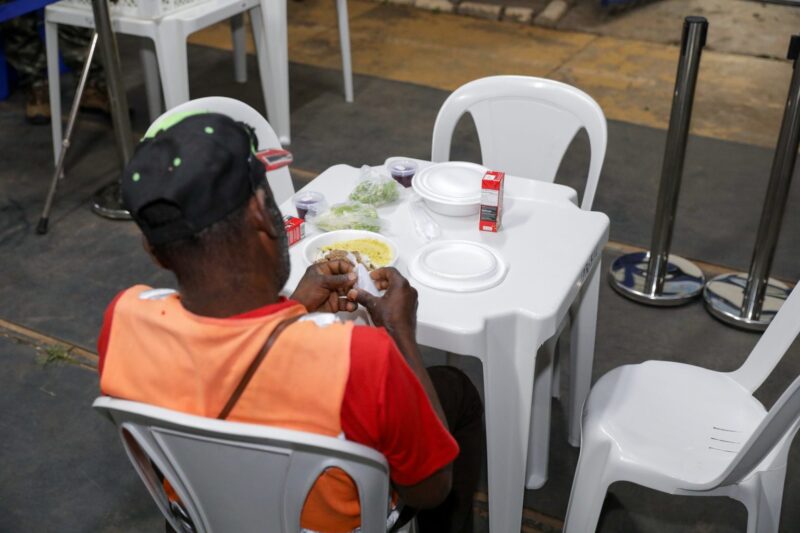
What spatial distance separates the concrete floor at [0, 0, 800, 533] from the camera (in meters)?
2.32

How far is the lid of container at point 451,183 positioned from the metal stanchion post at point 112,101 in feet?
5.39

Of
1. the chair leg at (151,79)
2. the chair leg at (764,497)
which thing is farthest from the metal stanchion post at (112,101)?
the chair leg at (764,497)

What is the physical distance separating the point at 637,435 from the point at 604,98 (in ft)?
11.3

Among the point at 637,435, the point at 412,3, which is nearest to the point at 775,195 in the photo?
the point at 637,435

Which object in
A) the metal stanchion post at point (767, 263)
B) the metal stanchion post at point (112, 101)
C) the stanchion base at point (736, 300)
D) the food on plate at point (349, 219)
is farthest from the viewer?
the metal stanchion post at point (112, 101)

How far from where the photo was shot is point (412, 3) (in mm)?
6508

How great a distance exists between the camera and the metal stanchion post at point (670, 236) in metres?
2.89

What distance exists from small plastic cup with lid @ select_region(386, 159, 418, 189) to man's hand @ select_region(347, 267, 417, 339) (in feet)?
2.08

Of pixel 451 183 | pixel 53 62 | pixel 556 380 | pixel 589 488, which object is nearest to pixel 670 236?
pixel 556 380

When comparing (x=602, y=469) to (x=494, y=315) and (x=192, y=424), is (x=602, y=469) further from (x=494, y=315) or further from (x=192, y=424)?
(x=192, y=424)

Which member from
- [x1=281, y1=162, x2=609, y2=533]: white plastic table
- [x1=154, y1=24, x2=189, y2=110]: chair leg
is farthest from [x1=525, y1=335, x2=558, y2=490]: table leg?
[x1=154, y1=24, x2=189, y2=110]: chair leg

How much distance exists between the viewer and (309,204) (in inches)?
80.7

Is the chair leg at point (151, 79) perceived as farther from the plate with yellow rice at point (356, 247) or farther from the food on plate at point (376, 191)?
the plate with yellow rice at point (356, 247)

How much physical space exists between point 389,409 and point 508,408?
0.66 metres
